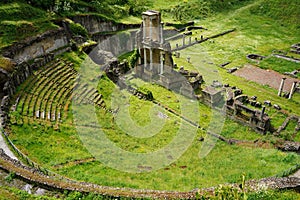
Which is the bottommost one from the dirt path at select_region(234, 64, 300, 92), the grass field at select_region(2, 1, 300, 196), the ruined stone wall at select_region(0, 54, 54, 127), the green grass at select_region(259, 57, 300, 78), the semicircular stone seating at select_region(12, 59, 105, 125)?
the dirt path at select_region(234, 64, 300, 92)

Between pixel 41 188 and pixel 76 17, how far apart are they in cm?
3283

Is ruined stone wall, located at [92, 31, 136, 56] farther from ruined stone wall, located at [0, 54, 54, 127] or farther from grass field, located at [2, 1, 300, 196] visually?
ruined stone wall, located at [0, 54, 54, 127]

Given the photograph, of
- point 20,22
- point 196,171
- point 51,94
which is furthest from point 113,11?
point 196,171

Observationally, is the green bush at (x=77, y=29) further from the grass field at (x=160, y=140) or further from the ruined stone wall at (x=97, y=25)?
the grass field at (x=160, y=140)

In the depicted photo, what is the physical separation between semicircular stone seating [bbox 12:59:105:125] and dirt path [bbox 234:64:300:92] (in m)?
19.0

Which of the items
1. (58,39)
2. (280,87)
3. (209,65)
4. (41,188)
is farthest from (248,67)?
(41,188)

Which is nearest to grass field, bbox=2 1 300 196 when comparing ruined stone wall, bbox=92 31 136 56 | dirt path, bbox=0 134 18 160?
dirt path, bbox=0 134 18 160

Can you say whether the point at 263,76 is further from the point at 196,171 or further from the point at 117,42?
the point at 196,171

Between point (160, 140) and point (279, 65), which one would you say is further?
point (279, 65)

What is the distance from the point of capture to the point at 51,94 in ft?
93.4

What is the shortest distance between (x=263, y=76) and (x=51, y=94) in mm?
25156

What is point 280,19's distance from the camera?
59906 mm

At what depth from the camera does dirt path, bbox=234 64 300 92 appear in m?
37.0

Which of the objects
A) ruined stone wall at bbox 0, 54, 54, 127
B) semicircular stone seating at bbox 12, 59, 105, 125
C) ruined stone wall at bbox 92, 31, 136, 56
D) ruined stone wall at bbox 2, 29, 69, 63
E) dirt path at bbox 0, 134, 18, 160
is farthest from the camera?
ruined stone wall at bbox 92, 31, 136, 56
